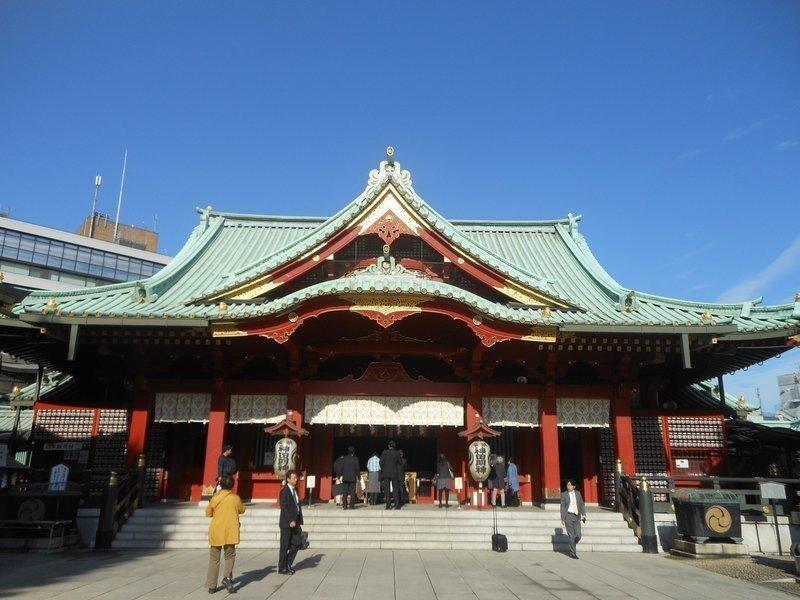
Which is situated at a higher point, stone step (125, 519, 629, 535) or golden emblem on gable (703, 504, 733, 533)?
golden emblem on gable (703, 504, 733, 533)

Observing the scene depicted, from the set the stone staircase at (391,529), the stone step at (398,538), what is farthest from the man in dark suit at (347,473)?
the stone step at (398,538)

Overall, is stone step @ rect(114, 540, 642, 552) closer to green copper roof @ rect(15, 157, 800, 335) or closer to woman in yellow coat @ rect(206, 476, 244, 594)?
woman in yellow coat @ rect(206, 476, 244, 594)

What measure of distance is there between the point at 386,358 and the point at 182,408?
6428 millimetres

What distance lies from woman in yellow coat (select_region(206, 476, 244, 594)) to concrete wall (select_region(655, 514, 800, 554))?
10887mm

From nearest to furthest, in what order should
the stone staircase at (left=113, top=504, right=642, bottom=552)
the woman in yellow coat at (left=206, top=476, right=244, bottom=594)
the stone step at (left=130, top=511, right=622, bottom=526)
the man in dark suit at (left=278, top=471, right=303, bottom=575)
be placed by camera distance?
the woman in yellow coat at (left=206, top=476, right=244, bottom=594) < the man in dark suit at (left=278, top=471, right=303, bottom=575) < the stone staircase at (left=113, top=504, right=642, bottom=552) < the stone step at (left=130, top=511, right=622, bottom=526)

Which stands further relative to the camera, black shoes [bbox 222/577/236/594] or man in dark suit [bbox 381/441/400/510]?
man in dark suit [bbox 381/441/400/510]

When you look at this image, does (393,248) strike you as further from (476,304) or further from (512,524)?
(512,524)

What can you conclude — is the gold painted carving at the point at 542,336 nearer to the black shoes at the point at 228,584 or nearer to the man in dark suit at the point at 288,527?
the man in dark suit at the point at 288,527

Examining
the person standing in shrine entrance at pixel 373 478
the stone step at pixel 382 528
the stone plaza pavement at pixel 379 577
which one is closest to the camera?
the stone plaza pavement at pixel 379 577

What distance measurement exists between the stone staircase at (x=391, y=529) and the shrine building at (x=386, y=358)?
5.92ft

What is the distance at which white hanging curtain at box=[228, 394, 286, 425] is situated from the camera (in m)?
17.0

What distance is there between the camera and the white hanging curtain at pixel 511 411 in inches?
666

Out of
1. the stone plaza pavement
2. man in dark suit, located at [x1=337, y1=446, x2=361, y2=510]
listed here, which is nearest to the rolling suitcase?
the stone plaza pavement

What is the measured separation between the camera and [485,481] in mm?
16422
